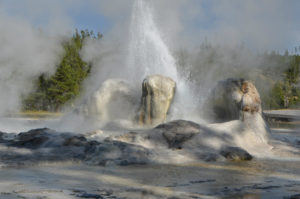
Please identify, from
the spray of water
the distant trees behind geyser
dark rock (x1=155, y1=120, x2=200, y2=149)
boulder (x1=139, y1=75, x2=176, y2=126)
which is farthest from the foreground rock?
the distant trees behind geyser

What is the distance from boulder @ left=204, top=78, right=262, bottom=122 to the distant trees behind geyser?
1261 cm

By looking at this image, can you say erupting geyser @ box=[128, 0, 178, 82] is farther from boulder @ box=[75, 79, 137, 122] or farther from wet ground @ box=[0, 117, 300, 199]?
wet ground @ box=[0, 117, 300, 199]

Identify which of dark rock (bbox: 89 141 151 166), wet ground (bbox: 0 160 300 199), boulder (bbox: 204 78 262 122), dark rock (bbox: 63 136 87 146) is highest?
boulder (bbox: 204 78 262 122)

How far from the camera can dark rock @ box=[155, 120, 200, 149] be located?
18.7 feet

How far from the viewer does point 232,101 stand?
24.5ft

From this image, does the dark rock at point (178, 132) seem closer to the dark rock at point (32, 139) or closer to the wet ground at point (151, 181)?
the wet ground at point (151, 181)

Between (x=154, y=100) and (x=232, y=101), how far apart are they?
6.47 ft

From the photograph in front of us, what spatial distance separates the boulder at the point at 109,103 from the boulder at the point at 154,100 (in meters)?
0.42

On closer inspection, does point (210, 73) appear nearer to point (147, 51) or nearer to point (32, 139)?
point (147, 51)

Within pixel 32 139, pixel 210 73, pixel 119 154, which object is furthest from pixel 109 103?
pixel 210 73

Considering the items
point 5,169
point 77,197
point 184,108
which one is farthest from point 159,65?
point 77,197

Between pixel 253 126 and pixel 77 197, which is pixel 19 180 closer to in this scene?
pixel 77 197

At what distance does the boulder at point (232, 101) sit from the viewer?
23.0ft

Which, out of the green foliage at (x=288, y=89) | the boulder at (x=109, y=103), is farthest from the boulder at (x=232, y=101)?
the green foliage at (x=288, y=89)
